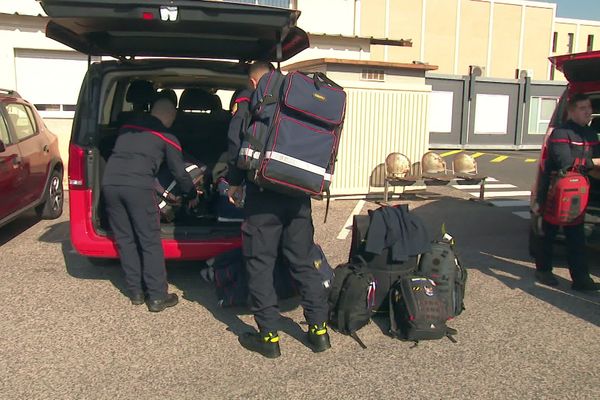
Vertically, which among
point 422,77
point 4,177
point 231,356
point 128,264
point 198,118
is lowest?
point 231,356

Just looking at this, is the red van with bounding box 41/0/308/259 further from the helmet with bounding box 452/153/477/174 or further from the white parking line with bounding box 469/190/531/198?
the white parking line with bounding box 469/190/531/198

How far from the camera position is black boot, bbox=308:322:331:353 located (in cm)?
360

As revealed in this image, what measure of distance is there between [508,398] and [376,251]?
4.41ft

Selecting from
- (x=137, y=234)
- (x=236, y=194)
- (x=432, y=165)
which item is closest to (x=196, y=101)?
(x=137, y=234)

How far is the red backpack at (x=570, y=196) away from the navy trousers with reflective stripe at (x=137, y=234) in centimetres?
339

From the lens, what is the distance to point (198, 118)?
19.0 feet

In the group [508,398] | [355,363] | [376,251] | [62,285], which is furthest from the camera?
[62,285]

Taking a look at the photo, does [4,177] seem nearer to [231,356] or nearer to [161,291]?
[161,291]

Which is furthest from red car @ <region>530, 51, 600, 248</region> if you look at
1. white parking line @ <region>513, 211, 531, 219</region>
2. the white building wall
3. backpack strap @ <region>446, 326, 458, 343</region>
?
the white building wall

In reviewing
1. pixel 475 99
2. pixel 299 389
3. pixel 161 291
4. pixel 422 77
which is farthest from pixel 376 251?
pixel 475 99

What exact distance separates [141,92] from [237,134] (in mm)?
1948

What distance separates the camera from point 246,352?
11.9ft

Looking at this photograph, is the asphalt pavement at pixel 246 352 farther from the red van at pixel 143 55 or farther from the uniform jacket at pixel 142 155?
the uniform jacket at pixel 142 155

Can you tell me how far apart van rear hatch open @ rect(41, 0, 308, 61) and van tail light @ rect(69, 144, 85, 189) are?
0.91 meters
